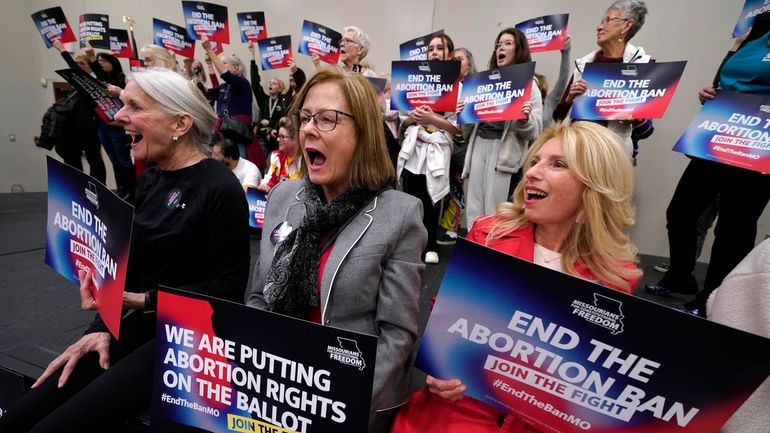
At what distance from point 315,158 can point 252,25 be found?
15.8 feet

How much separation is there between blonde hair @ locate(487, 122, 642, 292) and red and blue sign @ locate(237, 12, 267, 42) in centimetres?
503

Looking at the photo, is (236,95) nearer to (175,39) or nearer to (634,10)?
(175,39)

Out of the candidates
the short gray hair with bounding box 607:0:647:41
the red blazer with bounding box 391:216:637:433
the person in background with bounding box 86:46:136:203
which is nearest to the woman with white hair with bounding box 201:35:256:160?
the person in background with bounding box 86:46:136:203

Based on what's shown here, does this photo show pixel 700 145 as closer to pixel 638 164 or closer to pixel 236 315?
pixel 638 164

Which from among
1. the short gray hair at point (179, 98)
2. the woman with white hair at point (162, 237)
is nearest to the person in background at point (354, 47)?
the short gray hair at point (179, 98)

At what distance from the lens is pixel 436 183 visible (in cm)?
334

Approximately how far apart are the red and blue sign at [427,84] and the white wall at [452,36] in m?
2.57

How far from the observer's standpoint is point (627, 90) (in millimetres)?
2357

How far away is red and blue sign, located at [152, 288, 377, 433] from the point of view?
81cm

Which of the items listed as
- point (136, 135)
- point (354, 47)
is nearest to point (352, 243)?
point (136, 135)

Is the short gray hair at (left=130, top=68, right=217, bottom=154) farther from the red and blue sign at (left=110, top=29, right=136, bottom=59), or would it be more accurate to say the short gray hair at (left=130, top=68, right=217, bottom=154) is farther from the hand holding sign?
the red and blue sign at (left=110, top=29, right=136, bottom=59)

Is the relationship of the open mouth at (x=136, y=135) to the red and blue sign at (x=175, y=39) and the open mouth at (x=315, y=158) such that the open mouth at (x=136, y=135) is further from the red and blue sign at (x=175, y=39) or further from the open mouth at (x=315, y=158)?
the red and blue sign at (x=175, y=39)

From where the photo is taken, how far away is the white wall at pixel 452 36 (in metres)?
3.83

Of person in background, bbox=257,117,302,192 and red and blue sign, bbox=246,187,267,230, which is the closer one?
person in background, bbox=257,117,302,192
